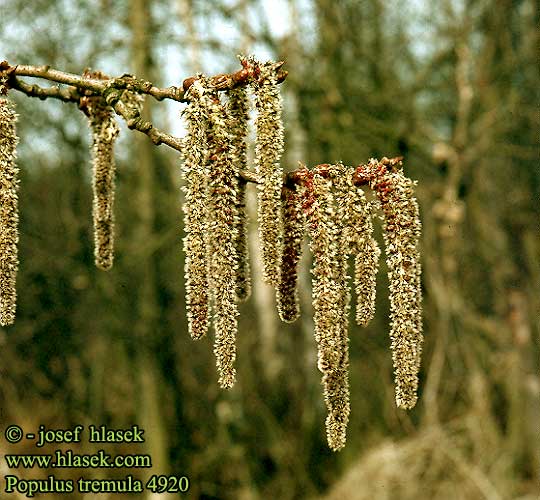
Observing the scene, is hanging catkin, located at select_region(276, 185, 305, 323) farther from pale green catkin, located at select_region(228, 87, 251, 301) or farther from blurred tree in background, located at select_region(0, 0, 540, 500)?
blurred tree in background, located at select_region(0, 0, 540, 500)

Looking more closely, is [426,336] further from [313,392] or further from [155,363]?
[155,363]

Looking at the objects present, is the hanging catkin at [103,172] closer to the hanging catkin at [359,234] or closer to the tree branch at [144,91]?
the tree branch at [144,91]

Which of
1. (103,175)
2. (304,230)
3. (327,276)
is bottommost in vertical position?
(327,276)

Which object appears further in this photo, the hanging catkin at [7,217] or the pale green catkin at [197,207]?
the hanging catkin at [7,217]

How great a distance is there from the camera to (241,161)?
4.62 ft

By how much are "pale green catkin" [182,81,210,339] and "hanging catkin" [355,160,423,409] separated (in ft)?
0.89

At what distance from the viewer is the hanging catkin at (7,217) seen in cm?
139

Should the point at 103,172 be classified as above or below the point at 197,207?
above

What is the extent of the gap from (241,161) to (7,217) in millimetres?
448

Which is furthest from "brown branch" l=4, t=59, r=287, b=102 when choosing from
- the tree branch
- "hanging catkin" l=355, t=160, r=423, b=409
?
"hanging catkin" l=355, t=160, r=423, b=409

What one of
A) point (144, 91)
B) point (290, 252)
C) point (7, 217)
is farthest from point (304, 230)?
point (7, 217)

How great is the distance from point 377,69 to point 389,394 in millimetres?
2937

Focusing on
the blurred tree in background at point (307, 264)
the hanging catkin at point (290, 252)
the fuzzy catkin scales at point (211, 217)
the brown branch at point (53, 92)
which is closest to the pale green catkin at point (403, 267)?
the hanging catkin at point (290, 252)

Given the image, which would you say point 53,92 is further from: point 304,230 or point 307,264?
point 307,264
